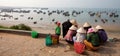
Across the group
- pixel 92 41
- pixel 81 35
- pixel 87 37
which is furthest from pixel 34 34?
pixel 92 41

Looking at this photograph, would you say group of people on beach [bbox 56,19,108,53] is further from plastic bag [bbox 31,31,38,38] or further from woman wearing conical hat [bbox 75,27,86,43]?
plastic bag [bbox 31,31,38,38]

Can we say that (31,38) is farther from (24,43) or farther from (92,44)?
(92,44)

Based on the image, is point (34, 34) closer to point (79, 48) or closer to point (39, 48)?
point (39, 48)

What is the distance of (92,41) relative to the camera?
7.70m

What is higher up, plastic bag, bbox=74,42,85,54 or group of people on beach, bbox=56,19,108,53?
group of people on beach, bbox=56,19,108,53

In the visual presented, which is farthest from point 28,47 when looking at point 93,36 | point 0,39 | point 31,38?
point 93,36

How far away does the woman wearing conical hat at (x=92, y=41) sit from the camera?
7656 mm

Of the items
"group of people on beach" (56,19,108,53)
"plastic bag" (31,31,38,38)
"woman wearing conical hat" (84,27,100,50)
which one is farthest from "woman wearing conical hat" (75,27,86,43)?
"plastic bag" (31,31,38,38)

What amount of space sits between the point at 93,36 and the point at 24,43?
3464 millimetres

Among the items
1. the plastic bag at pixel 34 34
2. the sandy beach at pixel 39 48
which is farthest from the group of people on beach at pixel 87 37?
the plastic bag at pixel 34 34

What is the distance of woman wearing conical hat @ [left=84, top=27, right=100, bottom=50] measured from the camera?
25.1 feet

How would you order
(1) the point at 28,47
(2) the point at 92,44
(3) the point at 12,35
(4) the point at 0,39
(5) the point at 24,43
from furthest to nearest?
(3) the point at 12,35
(4) the point at 0,39
(5) the point at 24,43
(1) the point at 28,47
(2) the point at 92,44

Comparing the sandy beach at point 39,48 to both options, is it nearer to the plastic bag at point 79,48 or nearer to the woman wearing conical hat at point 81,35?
the plastic bag at point 79,48

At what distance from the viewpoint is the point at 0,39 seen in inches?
387
